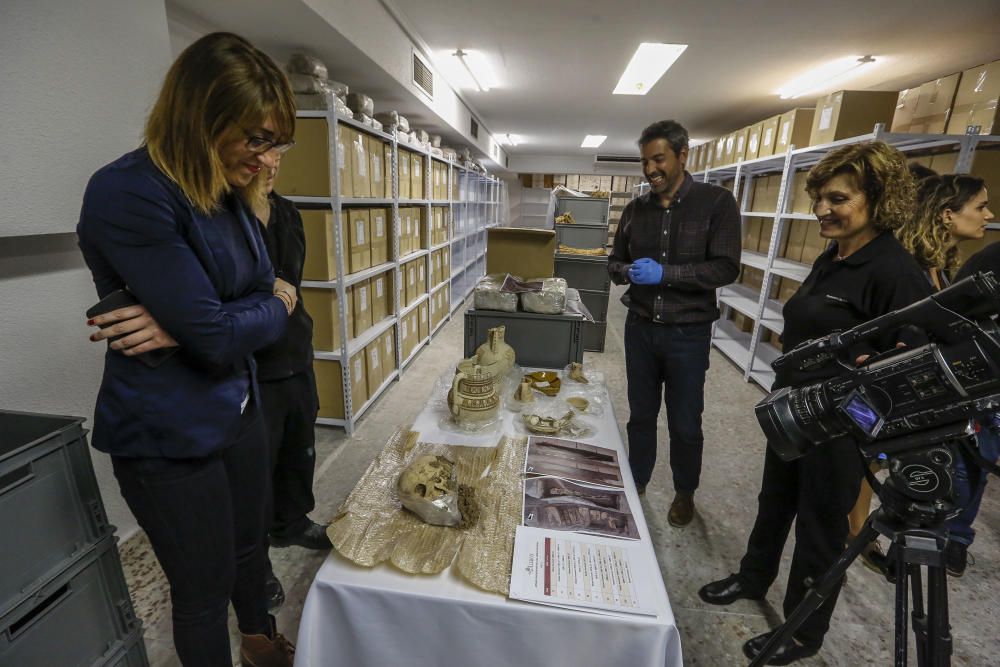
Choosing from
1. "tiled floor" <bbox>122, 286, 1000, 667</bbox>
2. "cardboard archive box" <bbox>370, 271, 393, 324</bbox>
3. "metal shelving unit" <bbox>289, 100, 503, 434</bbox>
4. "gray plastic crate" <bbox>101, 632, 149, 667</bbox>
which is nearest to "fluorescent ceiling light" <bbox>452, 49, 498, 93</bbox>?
"metal shelving unit" <bbox>289, 100, 503, 434</bbox>

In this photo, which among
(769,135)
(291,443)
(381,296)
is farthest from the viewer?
(769,135)

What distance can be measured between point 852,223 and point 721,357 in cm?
332

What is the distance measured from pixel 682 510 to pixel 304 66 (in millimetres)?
2747

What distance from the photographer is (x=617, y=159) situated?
31.5 ft

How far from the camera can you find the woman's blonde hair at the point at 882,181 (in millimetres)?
1098

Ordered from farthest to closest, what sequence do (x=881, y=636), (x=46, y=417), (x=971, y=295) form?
1. (x=881, y=636)
2. (x=46, y=417)
3. (x=971, y=295)

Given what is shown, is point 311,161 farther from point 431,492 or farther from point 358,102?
point 431,492

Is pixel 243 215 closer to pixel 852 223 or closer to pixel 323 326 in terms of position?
pixel 852 223

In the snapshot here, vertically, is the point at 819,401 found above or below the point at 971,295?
below

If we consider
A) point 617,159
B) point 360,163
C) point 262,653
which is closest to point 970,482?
point 262,653

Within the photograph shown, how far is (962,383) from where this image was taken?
0.67 metres

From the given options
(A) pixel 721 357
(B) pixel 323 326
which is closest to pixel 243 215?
(B) pixel 323 326

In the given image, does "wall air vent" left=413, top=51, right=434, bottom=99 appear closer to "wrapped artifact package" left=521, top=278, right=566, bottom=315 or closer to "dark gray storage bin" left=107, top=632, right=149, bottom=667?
"wrapped artifact package" left=521, top=278, right=566, bottom=315

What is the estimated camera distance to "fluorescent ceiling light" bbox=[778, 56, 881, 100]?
10.4 ft
